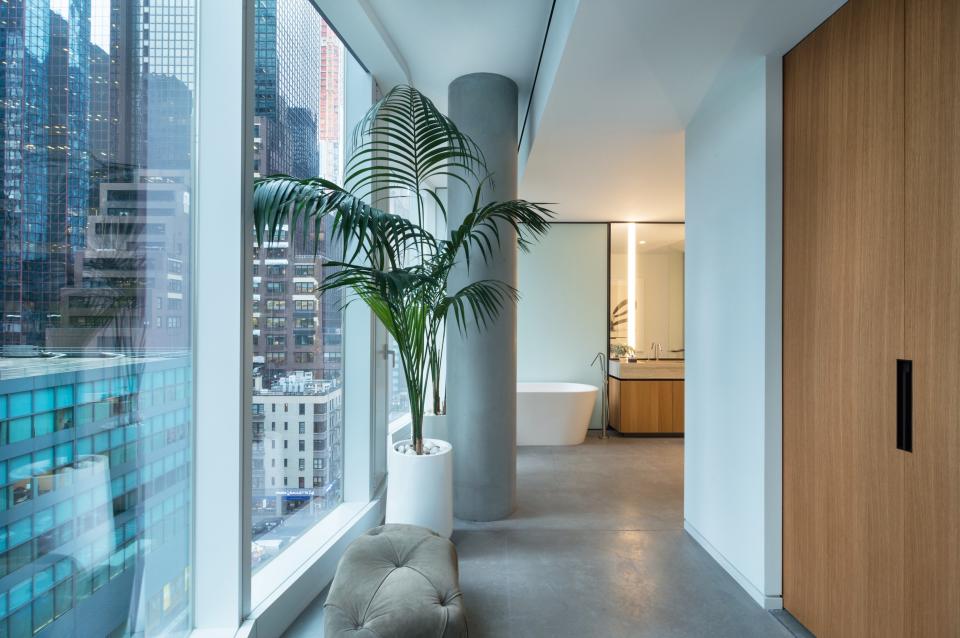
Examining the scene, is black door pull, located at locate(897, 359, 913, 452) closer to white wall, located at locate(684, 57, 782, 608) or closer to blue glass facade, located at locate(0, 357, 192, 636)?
white wall, located at locate(684, 57, 782, 608)

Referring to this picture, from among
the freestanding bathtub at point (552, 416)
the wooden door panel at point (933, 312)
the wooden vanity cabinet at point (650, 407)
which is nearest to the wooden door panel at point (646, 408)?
the wooden vanity cabinet at point (650, 407)

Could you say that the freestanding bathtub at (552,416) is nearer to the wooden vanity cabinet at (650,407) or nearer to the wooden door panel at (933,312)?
the wooden vanity cabinet at (650,407)

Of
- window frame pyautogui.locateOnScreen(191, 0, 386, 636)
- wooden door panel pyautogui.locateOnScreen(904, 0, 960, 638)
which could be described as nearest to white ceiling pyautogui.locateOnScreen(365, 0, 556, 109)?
window frame pyautogui.locateOnScreen(191, 0, 386, 636)

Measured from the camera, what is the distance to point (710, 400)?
270cm

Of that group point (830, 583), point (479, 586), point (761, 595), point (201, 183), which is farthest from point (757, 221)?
point (201, 183)

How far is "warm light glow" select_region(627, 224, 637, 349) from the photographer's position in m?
6.02

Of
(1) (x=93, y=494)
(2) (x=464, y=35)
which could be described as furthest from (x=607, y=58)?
(1) (x=93, y=494)

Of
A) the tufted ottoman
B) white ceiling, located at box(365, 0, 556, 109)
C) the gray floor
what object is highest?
white ceiling, located at box(365, 0, 556, 109)

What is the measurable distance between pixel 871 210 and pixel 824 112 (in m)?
0.47

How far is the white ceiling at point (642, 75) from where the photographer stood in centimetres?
192

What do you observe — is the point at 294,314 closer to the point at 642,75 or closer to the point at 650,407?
the point at 642,75

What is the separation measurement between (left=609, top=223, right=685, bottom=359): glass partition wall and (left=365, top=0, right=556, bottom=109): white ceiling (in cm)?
299

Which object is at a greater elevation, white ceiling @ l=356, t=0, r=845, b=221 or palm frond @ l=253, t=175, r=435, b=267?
white ceiling @ l=356, t=0, r=845, b=221

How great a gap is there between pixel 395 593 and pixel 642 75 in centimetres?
242
